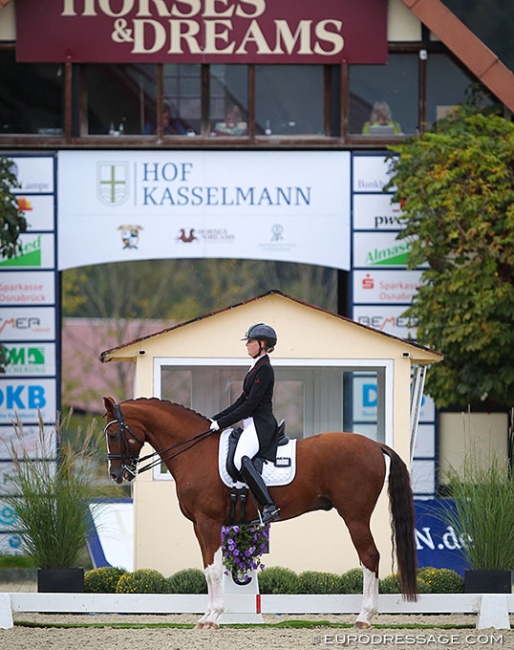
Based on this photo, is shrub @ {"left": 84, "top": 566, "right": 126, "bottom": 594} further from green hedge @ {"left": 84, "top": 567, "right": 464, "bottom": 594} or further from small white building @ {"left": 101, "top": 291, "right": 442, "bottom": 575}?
small white building @ {"left": 101, "top": 291, "right": 442, "bottom": 575}

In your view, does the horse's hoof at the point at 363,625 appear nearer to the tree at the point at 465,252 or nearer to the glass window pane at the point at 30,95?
the tree at the point at 465,252

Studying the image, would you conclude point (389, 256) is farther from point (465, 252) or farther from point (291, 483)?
point (291, 483)

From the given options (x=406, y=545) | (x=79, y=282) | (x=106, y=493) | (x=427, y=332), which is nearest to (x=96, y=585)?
(x=106, y=493)

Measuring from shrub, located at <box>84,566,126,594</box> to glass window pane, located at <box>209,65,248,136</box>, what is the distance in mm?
6694

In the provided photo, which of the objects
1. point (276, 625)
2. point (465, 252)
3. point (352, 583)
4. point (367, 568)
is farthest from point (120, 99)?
point (367, 568)

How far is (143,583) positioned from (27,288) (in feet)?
18.9

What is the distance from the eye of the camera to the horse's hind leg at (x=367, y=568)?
965 cm

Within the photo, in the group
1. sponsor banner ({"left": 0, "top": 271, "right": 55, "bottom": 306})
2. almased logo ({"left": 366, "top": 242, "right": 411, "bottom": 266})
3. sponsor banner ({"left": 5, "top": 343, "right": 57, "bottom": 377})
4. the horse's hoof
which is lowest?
the horse's hoof

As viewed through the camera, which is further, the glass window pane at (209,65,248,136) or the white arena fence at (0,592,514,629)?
the glass window pane at (209,65,248,136)

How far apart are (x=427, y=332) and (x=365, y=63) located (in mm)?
3517

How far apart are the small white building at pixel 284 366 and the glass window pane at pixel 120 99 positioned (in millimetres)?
4782

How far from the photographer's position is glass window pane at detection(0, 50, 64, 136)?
Result: 16.6m

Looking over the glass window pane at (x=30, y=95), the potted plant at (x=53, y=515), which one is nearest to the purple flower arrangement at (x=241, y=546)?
the potted plant at (x=53, y=515)

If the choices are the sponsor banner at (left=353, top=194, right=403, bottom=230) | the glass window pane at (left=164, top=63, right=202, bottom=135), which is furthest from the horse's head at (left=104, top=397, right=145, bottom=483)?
the glass window pane at (left=164, top=63, right=202, bottom=135)
